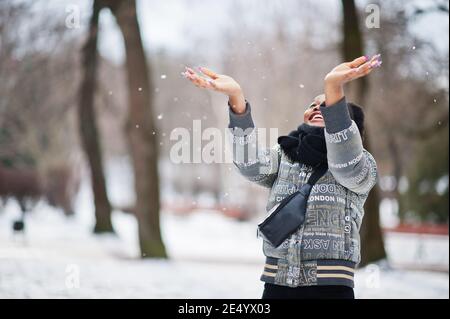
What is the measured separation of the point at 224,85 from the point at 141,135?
975 cm

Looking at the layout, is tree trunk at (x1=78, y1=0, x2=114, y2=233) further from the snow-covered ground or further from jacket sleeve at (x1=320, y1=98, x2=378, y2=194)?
jacket sleeve at (x1=320, y1=98, x2=378, y2=194)

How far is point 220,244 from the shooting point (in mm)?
20094

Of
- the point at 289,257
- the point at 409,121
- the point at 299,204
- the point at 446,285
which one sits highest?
the point at 409,121

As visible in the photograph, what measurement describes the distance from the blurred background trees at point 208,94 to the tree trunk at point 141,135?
2cm

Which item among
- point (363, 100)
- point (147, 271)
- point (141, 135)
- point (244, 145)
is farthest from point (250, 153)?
point (141, 135)

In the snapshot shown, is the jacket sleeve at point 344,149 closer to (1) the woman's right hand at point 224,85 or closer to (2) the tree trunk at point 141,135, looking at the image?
(1) the woman's right hand at point 224,85

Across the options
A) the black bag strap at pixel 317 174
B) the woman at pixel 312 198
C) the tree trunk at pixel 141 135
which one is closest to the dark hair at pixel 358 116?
the woman at pixel 312 198

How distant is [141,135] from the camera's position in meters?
12.7

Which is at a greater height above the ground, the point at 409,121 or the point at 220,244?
the point at 409,121

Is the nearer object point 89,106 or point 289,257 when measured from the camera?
point 289,257

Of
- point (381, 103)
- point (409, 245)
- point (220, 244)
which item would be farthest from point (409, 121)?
point (220, 244)

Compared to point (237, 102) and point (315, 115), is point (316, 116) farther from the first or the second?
point (237, 102)
